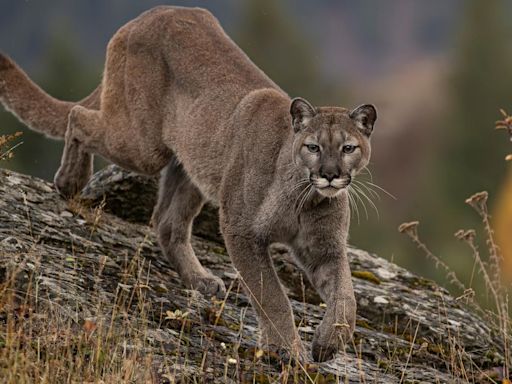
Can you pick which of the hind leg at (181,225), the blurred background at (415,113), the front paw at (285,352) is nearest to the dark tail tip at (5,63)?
the hind leg at (181,225)

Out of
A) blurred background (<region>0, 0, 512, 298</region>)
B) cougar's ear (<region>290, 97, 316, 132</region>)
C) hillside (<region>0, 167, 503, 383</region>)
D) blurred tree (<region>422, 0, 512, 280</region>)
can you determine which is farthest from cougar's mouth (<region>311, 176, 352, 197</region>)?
blurred tree (<region>422, 0, 512, 280</region>)

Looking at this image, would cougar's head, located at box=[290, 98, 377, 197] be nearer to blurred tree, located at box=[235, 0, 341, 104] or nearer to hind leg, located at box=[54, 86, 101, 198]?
hind leg, located at box=[54, 86, 101, 198]

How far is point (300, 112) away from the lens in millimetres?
6754

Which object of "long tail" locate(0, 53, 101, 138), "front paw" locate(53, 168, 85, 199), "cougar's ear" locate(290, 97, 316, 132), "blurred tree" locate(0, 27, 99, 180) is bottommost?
"blurred tree" locate(0, 27, 99, 180)

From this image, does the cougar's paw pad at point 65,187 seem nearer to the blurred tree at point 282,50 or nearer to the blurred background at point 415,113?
the blurred background at point 415,113

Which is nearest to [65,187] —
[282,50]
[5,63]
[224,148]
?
[5,63]

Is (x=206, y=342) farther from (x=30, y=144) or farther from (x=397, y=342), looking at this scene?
(x=30, y=144)

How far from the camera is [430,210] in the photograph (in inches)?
1398

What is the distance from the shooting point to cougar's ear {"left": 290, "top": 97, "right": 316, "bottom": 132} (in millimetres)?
6707

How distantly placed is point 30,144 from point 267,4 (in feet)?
53.6

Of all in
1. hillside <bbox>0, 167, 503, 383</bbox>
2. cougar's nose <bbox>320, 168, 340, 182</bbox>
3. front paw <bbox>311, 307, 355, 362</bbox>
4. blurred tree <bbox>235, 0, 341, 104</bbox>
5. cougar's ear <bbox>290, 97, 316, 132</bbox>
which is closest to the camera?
hillside <bbox>0, 167, 503, 383</bbox>

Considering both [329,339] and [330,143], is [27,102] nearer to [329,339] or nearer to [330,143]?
[330,143]

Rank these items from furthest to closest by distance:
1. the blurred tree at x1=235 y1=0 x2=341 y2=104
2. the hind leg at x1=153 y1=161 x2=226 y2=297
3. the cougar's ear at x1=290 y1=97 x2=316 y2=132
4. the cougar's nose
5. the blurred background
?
the blurred tree at x1=235 y1=0 x2=341 y2=104
the blurred background
the hind leg at x1=153 y1=161 x2=226 y2=297
the cougar's ear at x1=290 y1=97 x2=316 y2=132
the cougar's nose

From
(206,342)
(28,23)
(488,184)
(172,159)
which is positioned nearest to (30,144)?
(488,184)
